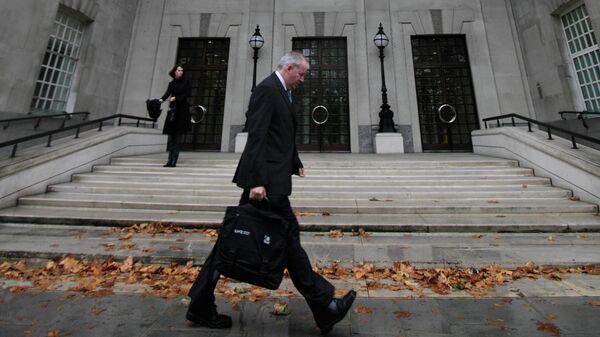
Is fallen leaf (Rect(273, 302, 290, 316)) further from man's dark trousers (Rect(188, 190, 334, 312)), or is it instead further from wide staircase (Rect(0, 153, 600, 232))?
wide staircase (Rect(0, 153, 600, 232))

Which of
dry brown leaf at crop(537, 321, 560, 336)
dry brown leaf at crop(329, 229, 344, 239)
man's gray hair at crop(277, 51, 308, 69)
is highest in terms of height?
man's gray hair at crop(277, 51, 308, 69)

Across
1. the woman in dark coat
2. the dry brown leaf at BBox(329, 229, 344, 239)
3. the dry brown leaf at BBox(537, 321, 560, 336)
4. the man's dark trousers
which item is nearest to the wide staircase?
the dry brown leaf at BBox(329, 229, 344, 239)

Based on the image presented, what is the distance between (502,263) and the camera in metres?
3.85

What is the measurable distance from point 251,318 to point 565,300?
304cm

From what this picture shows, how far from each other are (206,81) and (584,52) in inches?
610

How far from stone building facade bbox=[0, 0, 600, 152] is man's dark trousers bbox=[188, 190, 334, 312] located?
1135 cm

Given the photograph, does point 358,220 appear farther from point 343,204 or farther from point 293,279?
point 293,279

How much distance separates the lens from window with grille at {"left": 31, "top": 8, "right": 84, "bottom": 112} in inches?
431

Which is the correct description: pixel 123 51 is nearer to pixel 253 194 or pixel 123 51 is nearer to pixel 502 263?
pixel 253 194

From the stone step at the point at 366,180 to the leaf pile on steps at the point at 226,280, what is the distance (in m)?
3.61

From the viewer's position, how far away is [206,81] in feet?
47.5

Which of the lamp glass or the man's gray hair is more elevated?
the lamp glass

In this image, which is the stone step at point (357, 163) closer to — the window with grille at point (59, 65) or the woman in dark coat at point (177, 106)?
the woman in dark coat at point (177, 106)

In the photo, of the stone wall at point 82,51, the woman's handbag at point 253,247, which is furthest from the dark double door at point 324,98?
the woman's handbag at point 253,247
